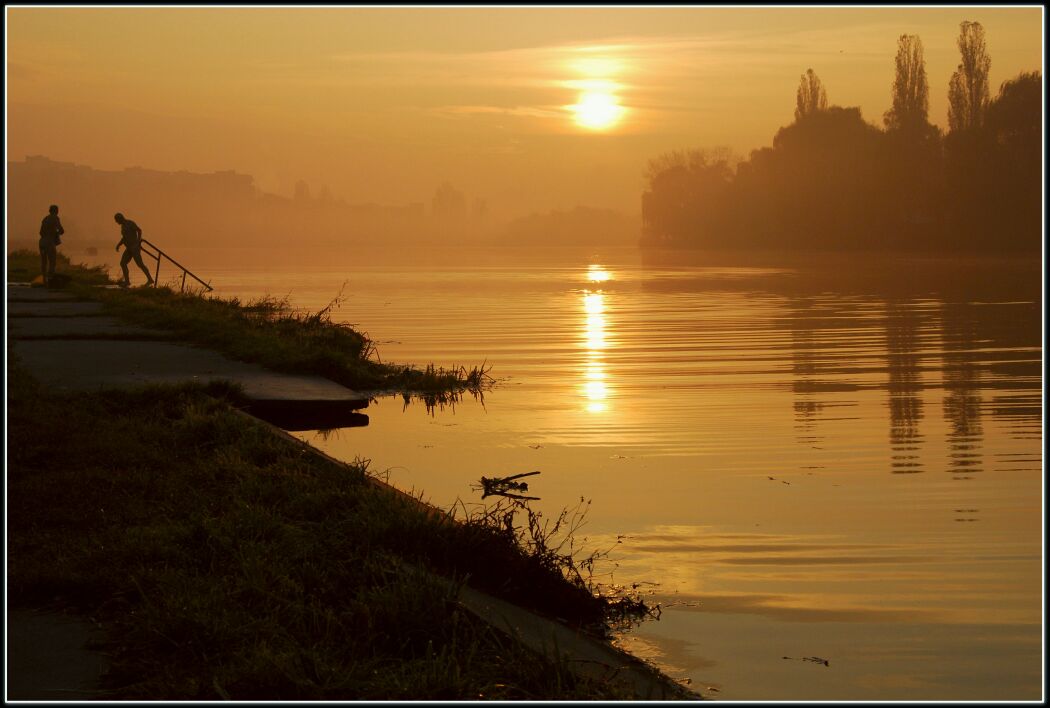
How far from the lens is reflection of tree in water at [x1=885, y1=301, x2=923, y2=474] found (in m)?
13.1

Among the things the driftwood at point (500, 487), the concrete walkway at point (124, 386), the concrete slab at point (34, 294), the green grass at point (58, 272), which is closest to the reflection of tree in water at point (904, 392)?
the driftwood at point (500, 487)

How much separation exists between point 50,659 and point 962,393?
14.7m

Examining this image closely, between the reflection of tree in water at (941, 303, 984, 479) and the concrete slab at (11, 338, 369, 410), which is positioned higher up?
the concrete slab at (11, 338, 369, 410)

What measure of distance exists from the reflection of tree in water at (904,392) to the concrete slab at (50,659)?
825 cm

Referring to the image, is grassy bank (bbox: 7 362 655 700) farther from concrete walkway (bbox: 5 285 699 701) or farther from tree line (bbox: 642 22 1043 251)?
tree line (bbox: 642 22 1043 251)

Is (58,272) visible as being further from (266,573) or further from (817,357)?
(266,573)

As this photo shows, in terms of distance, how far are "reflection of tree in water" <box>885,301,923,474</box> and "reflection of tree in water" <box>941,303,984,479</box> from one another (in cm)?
38

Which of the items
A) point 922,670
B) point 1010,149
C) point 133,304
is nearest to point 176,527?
point 922,670

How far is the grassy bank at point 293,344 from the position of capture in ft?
59.5

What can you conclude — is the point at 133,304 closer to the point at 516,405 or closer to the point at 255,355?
the point at 255,355

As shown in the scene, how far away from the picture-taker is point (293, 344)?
19.5 metres

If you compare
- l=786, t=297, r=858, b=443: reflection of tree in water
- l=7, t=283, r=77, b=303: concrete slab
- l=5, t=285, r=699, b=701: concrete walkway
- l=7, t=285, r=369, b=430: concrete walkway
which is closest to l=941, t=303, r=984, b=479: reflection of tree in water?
l=786, t=297, r=858, b=443: reflection of tree in water

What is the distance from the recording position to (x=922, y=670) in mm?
6820

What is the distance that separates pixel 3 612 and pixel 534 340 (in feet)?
71.9
